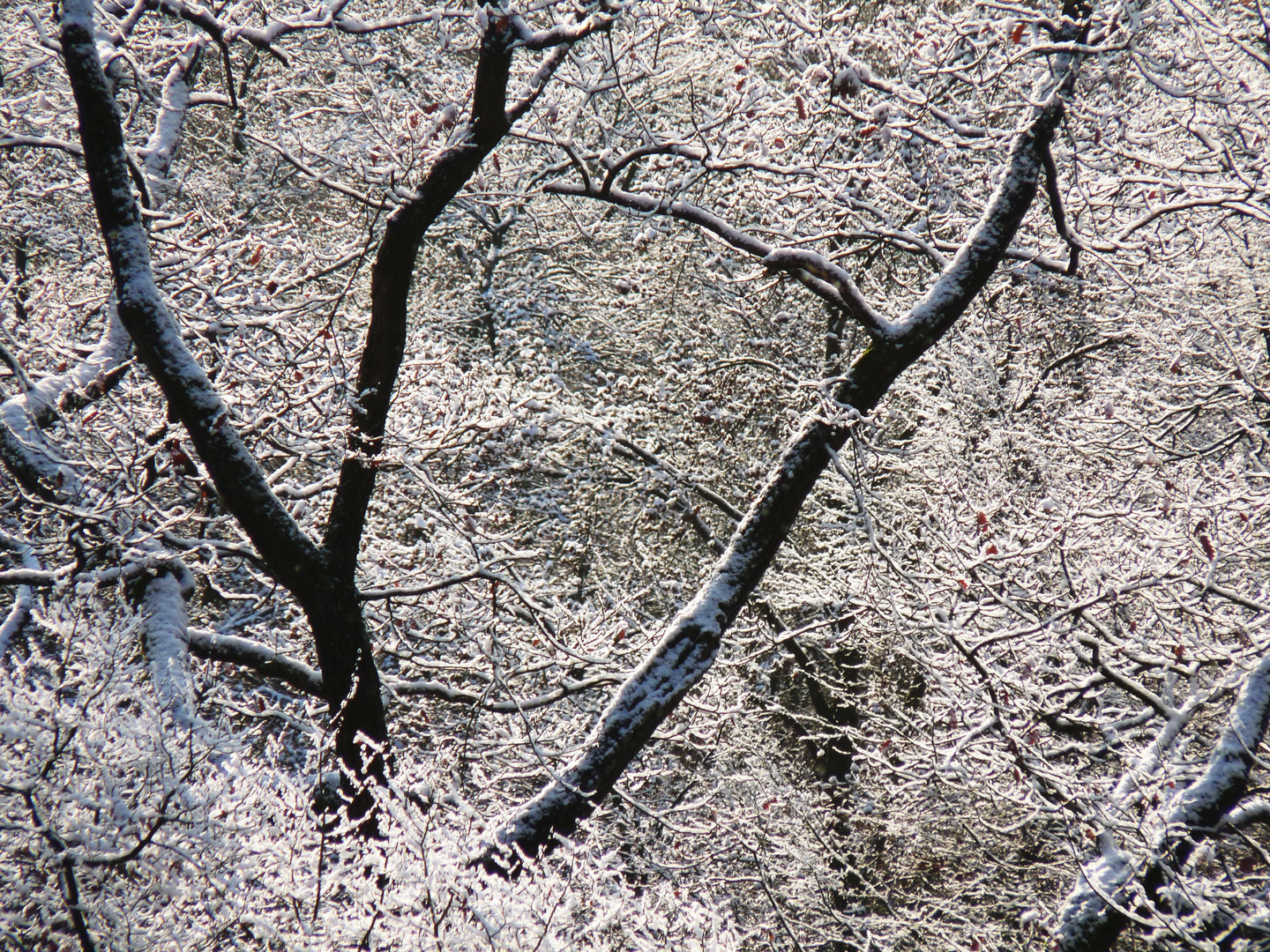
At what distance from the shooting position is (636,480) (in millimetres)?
8602

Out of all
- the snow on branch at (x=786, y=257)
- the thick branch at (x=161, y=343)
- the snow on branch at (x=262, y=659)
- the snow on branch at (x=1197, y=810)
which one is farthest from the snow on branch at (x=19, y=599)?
the snow on branch at (x=1197, y=810)

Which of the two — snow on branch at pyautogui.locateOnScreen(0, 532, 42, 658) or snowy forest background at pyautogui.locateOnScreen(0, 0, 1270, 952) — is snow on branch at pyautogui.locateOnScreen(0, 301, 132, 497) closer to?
snowy forest background at pyautogui.locateOnScreen(0, 0, 1270, 952)

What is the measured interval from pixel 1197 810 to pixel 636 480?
206 inches

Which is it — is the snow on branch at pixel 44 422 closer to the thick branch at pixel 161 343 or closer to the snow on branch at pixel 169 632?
the snow on branch at pixel 169 632

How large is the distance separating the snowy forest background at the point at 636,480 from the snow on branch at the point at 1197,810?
3 cm

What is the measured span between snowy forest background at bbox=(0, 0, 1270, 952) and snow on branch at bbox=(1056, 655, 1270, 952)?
0.11 ft

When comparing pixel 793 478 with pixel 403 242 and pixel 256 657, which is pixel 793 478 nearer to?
pixel 403 242

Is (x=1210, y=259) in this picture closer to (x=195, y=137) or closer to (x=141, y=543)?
(x=141, y=543)

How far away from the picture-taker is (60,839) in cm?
243

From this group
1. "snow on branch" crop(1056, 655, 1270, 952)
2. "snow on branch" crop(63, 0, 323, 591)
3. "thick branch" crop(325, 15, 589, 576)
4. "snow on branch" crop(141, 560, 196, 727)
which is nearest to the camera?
"snow on branch" crop(63, 0, 323, 591)

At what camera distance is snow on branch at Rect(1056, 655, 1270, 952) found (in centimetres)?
486

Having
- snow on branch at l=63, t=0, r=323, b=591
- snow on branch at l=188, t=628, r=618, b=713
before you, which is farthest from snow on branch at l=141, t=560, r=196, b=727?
snow on branch at l=63, t=0, r=323, b=591

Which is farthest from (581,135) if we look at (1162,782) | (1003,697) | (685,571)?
(1162,782)

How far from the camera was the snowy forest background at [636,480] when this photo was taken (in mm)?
3121
